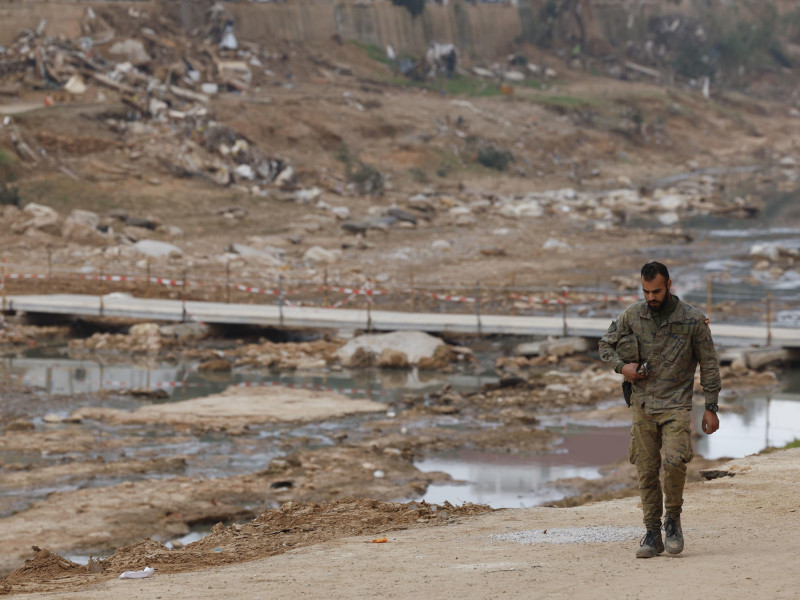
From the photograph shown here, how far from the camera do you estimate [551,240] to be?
36.1 m

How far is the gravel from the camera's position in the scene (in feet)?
23.5

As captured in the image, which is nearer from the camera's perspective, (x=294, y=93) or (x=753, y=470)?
(x=753, y=470)

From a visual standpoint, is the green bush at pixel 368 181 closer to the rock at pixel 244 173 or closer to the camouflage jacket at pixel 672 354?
the rock at pixel 244 173

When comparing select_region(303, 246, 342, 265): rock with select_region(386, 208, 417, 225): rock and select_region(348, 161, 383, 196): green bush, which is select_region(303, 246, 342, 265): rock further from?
select_region(348, 161, 383, 196): green bush

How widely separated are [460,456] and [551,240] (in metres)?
22.5

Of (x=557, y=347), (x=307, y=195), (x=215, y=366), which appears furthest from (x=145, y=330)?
(x=307, y=195)

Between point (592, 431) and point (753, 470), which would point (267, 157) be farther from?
point (753, 470)

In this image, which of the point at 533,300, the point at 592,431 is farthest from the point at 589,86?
the point at 592,431

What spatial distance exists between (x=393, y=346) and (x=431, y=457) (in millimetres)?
6486

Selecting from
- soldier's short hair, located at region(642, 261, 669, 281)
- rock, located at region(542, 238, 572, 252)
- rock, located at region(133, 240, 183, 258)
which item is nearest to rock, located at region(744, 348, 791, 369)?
soldier's short hair, located at region(642, 261, 669, 281)

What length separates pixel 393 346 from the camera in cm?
2055

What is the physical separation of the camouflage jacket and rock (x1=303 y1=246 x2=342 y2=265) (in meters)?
24.5

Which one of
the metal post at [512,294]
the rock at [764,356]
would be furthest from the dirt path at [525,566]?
the metal post at [512,294]

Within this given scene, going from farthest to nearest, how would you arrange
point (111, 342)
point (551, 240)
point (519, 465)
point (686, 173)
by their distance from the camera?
1. point (686, 173)
2. point (551, 240)
3. point (111, 342)
4. point (519, 465)
